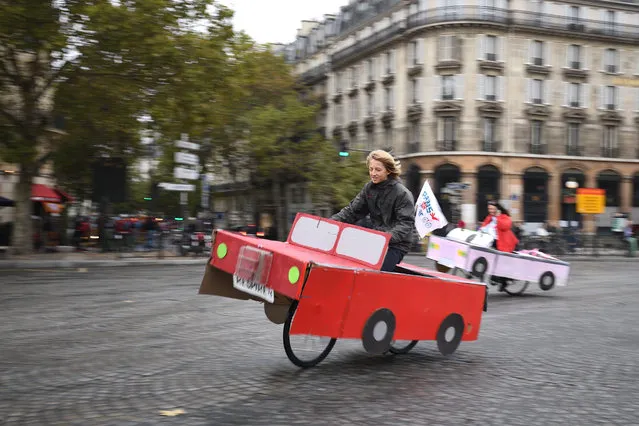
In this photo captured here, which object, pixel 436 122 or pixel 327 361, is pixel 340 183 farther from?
pixel 327 361

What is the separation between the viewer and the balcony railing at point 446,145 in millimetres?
45594

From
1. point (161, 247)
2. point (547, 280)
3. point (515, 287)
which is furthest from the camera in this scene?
point (161, 247)

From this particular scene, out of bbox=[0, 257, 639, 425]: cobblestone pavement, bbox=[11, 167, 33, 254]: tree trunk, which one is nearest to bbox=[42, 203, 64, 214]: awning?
bbox=[11, 167, 33, 254]: tree trunk

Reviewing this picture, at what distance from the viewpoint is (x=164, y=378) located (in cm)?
545

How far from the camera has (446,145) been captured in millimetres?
45656

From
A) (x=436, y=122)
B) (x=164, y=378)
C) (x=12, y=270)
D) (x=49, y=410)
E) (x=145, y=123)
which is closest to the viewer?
(x=49, y=410)

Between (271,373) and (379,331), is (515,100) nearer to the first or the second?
(379,331)

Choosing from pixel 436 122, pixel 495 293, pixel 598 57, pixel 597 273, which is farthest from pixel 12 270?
pixel 598 57

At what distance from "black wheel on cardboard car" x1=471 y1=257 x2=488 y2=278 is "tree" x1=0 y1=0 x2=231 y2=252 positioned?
11078 mm

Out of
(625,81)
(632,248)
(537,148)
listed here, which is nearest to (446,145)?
(537,148)

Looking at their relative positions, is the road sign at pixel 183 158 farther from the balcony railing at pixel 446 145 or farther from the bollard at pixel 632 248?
the balcony railing at pixel 446 145

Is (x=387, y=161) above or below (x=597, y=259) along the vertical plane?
above

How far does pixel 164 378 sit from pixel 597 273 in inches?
715

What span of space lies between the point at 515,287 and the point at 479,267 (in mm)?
2089
